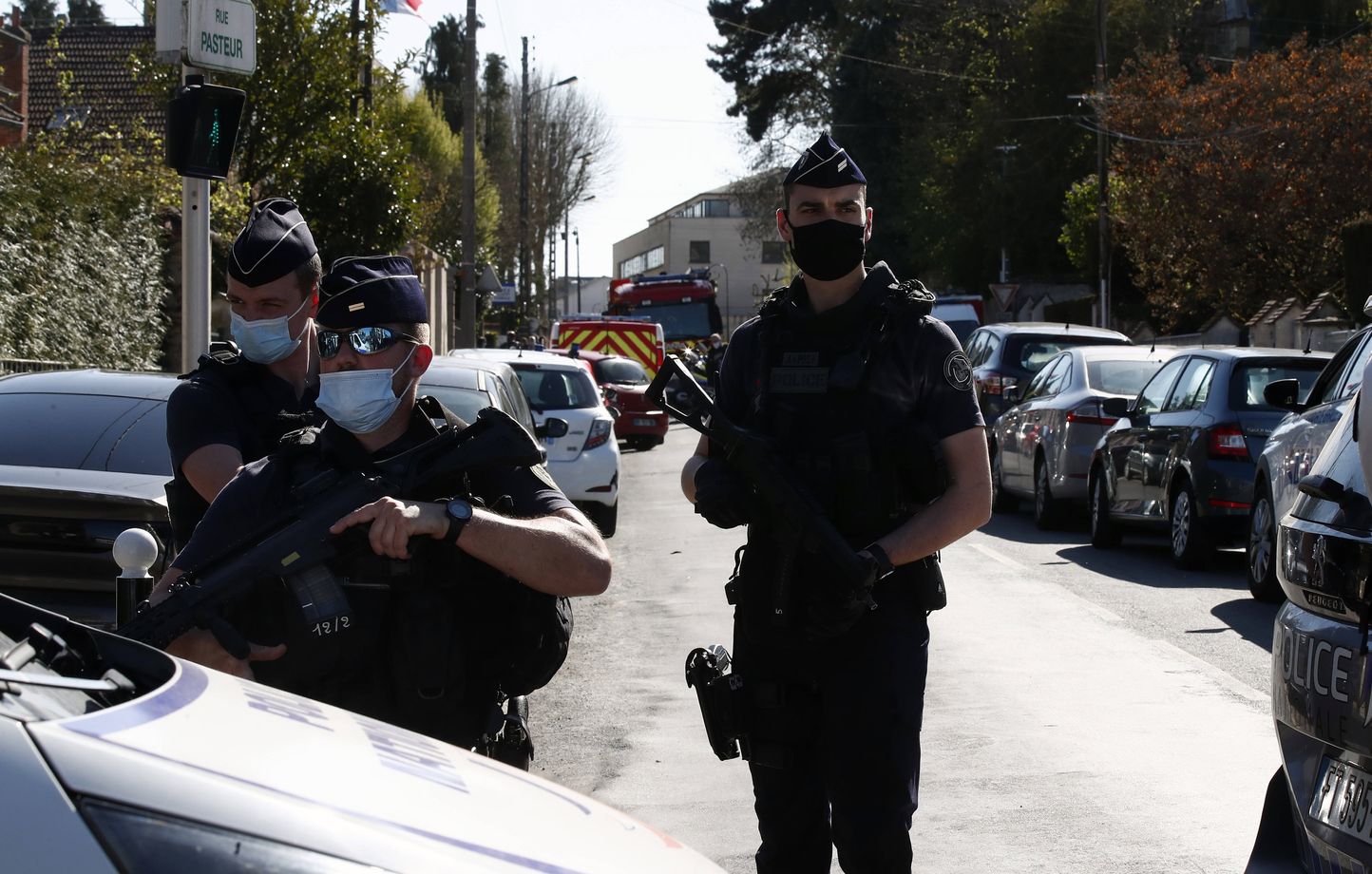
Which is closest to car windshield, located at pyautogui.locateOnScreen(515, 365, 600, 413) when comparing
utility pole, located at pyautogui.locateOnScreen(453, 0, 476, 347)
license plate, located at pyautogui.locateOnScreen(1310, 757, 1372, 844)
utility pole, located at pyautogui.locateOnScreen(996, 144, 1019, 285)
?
license plate, located at pyautogui.locateOnScreen(1310, 757, 1372, 844)

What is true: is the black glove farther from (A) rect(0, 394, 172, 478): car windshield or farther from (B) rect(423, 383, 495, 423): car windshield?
(B) rect(423, 383, 495, 423): car windshield

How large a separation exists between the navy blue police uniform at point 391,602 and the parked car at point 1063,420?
1183 centimetres

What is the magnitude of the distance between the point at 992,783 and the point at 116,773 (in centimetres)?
503

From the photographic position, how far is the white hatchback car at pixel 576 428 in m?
14.7

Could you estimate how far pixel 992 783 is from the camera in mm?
6391

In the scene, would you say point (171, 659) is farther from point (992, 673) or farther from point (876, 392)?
point (992, 673)

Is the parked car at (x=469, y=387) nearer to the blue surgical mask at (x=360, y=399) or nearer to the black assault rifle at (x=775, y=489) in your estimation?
the black assault rifle at (x=775, y=489)

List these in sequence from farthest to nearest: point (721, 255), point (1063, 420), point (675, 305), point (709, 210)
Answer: point (709, 210) < point (721, 255) < point (675, 305) < point (1063, 420)

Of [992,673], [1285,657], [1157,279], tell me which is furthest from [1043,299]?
[1285,657]

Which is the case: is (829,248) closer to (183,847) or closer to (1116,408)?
(183,847)

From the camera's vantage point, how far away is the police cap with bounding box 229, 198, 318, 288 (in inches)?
161

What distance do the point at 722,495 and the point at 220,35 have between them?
7109 millimetres

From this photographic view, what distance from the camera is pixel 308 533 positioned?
3.00m

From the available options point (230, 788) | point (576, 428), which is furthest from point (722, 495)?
point (576, 428)
